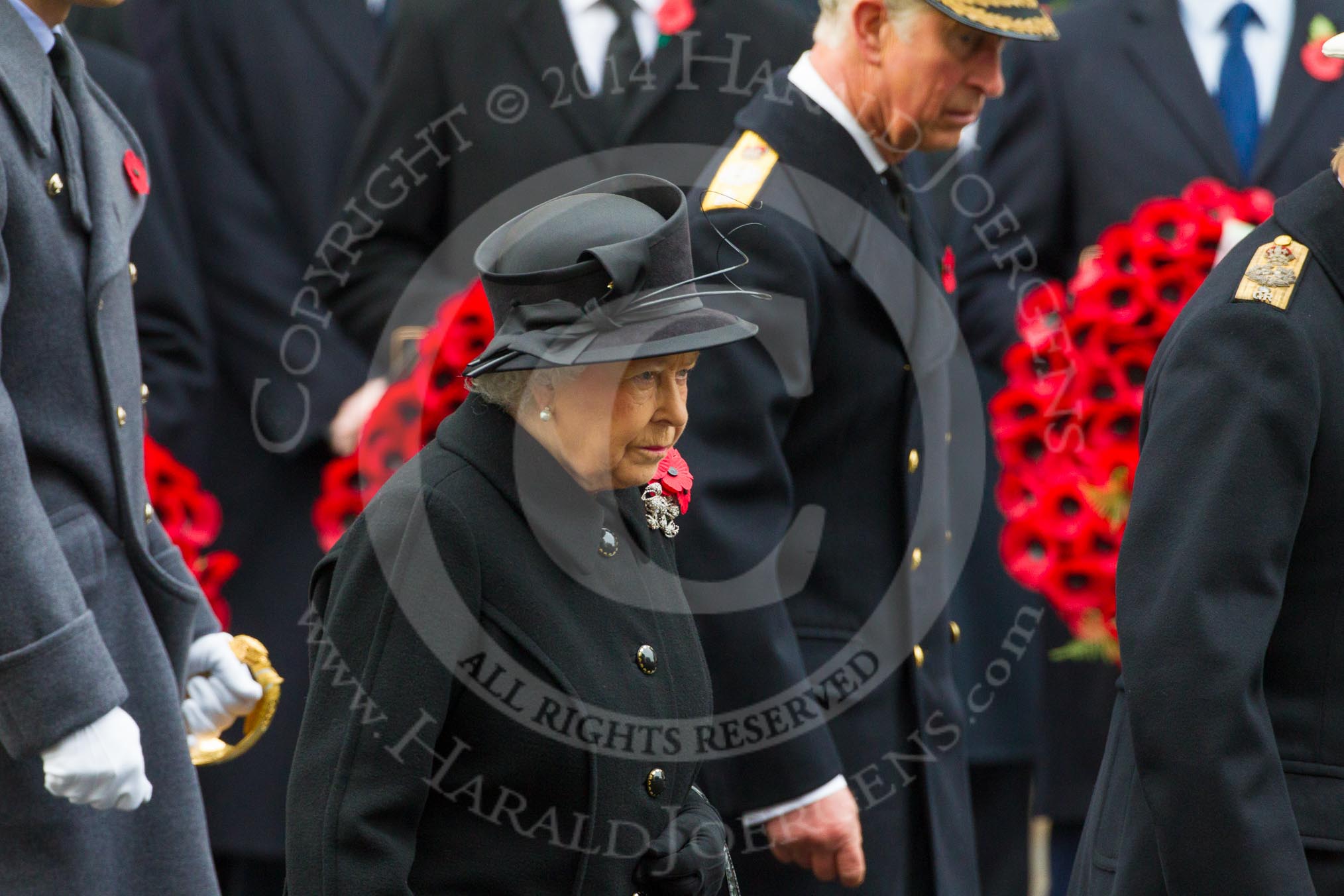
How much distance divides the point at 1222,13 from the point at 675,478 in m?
2.88

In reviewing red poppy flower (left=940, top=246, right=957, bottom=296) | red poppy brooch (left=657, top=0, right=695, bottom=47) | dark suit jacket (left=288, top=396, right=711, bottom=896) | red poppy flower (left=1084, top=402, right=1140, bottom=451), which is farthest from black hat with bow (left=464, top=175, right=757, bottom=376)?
red poppy brooch (left=657, top=0, right=695, bottom=47)

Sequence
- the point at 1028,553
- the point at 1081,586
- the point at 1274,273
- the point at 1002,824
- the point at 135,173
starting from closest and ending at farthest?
the point at 1274,273 < the point at 135,173 < the point at 1081,586 < the point at 1028,553 < the point at 1002,824

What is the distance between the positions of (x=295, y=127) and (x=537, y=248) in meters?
3.04

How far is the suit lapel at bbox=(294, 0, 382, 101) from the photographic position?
544 cm

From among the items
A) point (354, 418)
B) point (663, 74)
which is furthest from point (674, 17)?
point (354, 418)

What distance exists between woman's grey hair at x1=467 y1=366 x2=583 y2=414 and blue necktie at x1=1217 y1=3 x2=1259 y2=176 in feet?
9.77

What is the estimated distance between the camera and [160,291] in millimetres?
5008

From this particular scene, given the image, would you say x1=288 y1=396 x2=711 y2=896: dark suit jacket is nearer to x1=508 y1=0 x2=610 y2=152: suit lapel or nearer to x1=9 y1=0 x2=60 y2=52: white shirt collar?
x1=9 y1=0 x2=60 y2=52: white shirt collar

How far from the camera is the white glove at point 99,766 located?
2.90 meters

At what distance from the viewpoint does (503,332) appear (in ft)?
8.18

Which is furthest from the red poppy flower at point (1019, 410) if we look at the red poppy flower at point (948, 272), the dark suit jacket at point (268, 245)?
the dark suit jacket at point (268, 245)

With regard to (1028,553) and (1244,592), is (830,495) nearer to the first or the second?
(1028,553)

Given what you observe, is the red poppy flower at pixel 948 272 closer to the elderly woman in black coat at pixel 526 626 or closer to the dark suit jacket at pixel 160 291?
the elderly woman in black coat at pixel 526 626

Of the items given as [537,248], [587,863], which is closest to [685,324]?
[537,248]
